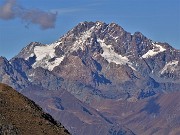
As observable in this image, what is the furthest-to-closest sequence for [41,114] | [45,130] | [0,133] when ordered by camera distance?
[41,114]
[45,130]
[0,133]

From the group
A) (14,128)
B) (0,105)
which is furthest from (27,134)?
(0,105)

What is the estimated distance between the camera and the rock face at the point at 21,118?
105562 mm

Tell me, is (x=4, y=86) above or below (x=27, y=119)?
above

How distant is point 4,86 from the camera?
12169 centimetres

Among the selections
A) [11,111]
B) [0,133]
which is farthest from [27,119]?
[0,133]

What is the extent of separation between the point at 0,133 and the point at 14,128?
12.9ft

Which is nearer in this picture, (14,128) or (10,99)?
(14,128)

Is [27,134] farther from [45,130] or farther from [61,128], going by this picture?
[61,128]

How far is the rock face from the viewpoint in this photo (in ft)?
346

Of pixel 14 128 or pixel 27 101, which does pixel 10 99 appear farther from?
pixel 14 128

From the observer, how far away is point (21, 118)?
362 feet

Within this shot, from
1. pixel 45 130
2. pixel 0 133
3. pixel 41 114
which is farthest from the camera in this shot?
pixel 41 114

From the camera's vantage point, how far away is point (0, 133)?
10144 centimetres

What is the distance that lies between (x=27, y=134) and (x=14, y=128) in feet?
6.85
